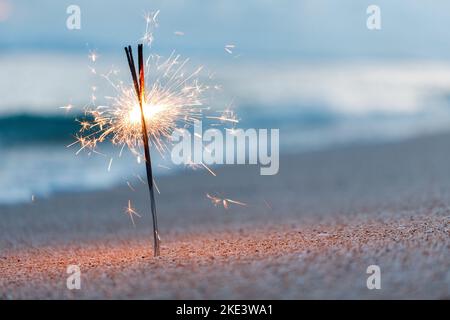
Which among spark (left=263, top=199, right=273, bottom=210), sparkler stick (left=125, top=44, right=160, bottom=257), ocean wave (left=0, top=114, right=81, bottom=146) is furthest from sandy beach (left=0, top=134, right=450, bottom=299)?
ocean wave (left=0, top=114, right=81, bottom=146)

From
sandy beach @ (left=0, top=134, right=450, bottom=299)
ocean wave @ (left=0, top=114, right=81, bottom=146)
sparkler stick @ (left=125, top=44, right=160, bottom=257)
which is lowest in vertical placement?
sandy beach @ (left=0, top=134, right=450, bottom=299)

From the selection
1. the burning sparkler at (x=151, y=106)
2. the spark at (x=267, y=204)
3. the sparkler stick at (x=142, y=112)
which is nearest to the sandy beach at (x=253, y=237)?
the spark at (x=267, y=204)

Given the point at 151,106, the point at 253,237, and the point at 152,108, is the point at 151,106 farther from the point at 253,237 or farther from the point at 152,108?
the point at 253,237

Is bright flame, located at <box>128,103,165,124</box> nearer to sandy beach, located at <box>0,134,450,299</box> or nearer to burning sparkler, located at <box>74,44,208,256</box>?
burning sparkler, located at <box>74,44,208,256</box>

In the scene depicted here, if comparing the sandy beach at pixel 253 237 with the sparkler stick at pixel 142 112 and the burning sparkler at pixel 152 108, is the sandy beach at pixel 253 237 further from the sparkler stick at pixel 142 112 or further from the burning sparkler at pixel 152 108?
the burning sparkler at pixel 152 108

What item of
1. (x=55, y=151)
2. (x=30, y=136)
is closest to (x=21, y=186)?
(x=55, y=151)

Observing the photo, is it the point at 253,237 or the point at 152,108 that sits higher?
the point at 152,108

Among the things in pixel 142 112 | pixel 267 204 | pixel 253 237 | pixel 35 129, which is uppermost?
pixel 35 129

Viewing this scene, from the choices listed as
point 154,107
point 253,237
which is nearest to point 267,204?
point 253,237
